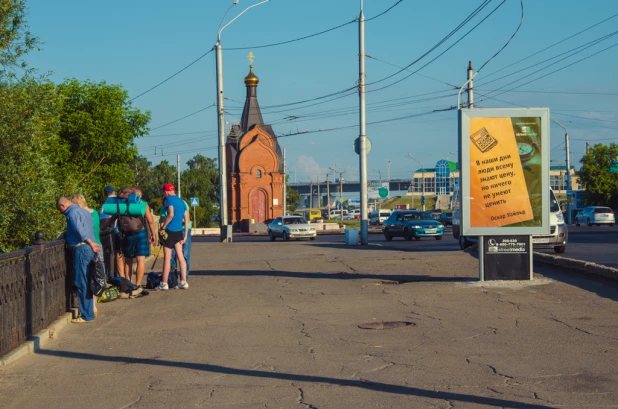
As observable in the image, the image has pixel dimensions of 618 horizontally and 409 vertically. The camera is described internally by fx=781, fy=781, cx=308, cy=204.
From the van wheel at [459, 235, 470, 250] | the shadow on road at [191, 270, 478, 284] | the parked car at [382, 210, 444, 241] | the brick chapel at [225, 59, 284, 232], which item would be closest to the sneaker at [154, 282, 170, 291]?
the shadow on road at [191, 270, 478, 284]

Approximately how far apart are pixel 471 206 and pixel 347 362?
22.5 ft

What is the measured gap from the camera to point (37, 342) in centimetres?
862

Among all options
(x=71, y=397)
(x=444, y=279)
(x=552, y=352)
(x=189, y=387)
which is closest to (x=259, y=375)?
(x=189, y=387)

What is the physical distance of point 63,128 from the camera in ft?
90.1

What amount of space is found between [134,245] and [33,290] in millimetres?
4503

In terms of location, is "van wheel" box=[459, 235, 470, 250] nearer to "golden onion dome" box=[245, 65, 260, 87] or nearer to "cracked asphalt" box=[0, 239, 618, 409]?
"cracked asphalt" box=[0, 239, 618, 409]

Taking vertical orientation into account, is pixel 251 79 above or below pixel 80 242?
above

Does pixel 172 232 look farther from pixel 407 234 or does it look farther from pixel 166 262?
pixel 407 234

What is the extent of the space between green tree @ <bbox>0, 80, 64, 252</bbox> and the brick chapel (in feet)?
202

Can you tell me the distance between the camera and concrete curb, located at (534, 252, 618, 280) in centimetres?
1362

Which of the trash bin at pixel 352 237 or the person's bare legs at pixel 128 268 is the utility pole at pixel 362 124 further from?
the person's bare legs at pixel 128 268

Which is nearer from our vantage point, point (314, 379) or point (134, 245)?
point (314, 379)

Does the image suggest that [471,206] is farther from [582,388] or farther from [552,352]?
[582,388]

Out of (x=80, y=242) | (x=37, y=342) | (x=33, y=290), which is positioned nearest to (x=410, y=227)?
(x=80, y=242)
